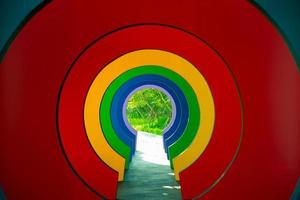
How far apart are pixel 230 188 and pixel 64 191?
1984 millimetres

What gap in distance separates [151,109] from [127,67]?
2283 centimetres

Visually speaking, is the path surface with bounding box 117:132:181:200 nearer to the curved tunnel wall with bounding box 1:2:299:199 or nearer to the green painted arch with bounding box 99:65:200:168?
the green painted arch with bounding box 99:65:200:168

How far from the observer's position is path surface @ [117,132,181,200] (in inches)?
288

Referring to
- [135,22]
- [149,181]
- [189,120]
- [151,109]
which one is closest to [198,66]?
[135,22]

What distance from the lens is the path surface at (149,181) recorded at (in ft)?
24.0

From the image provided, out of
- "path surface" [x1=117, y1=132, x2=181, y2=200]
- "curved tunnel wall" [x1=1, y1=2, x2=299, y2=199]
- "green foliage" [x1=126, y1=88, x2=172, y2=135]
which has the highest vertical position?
"green foliage" [x1=126, y1=88, x2=172, y2=135]

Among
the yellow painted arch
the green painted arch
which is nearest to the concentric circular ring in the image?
the yellow painted arch

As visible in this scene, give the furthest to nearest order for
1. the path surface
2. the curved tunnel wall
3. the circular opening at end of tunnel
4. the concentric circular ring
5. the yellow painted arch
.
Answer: the circular opening at end of tunnel, the yellow painted arch, the path surface, the concentric circular ring, the curved tunnel wall

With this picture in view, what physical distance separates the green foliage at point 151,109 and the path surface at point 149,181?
59.1 ft

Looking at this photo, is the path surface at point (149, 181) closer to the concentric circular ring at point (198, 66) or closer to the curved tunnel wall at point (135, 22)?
the concentric circular ring at point (198, 66)

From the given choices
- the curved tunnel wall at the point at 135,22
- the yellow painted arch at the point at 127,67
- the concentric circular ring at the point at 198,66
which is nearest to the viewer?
the curved tunnel wall at the point at 135,22

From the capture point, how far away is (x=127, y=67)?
903 cm

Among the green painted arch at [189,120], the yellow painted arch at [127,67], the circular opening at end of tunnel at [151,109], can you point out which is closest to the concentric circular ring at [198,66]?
the yellow painted arch at [127,67]

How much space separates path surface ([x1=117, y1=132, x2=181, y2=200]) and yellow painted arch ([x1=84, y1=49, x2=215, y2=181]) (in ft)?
1.51
